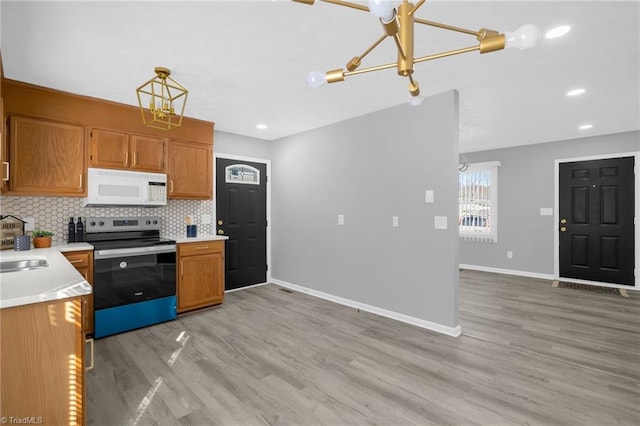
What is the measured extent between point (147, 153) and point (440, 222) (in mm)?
3404

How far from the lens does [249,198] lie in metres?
5.10

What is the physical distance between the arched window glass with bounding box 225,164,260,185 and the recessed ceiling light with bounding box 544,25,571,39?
4016 millimetres

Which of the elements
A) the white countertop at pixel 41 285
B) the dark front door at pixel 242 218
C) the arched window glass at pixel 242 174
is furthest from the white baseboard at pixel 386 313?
the white countertop at pixel 41 285

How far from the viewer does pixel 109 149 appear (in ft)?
11.3

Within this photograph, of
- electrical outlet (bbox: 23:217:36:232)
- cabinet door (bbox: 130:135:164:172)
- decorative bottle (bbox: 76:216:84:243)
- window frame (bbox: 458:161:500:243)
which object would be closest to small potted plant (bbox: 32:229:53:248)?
electrical outlet (bbox: 23:217:36:232)

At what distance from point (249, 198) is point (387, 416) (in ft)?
12.5

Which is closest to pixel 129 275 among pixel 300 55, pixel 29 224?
pixel 29 224

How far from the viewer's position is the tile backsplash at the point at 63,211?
10.3ft

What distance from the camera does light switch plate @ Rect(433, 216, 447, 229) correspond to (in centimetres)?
325

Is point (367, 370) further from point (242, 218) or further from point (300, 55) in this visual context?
point (242, 218)

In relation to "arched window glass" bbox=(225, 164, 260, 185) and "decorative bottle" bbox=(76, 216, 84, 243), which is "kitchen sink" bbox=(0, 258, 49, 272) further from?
"arched window glass" bbox=(225, 164, 260, 185)

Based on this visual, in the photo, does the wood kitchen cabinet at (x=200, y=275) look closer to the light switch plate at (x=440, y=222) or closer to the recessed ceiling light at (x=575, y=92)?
the light switch plate at (x=440, y=222)

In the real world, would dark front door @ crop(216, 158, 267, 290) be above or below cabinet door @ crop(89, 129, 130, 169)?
below

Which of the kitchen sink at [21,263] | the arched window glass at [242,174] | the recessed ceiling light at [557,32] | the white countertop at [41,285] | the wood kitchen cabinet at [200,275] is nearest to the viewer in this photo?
the white countertop at [41,285]
